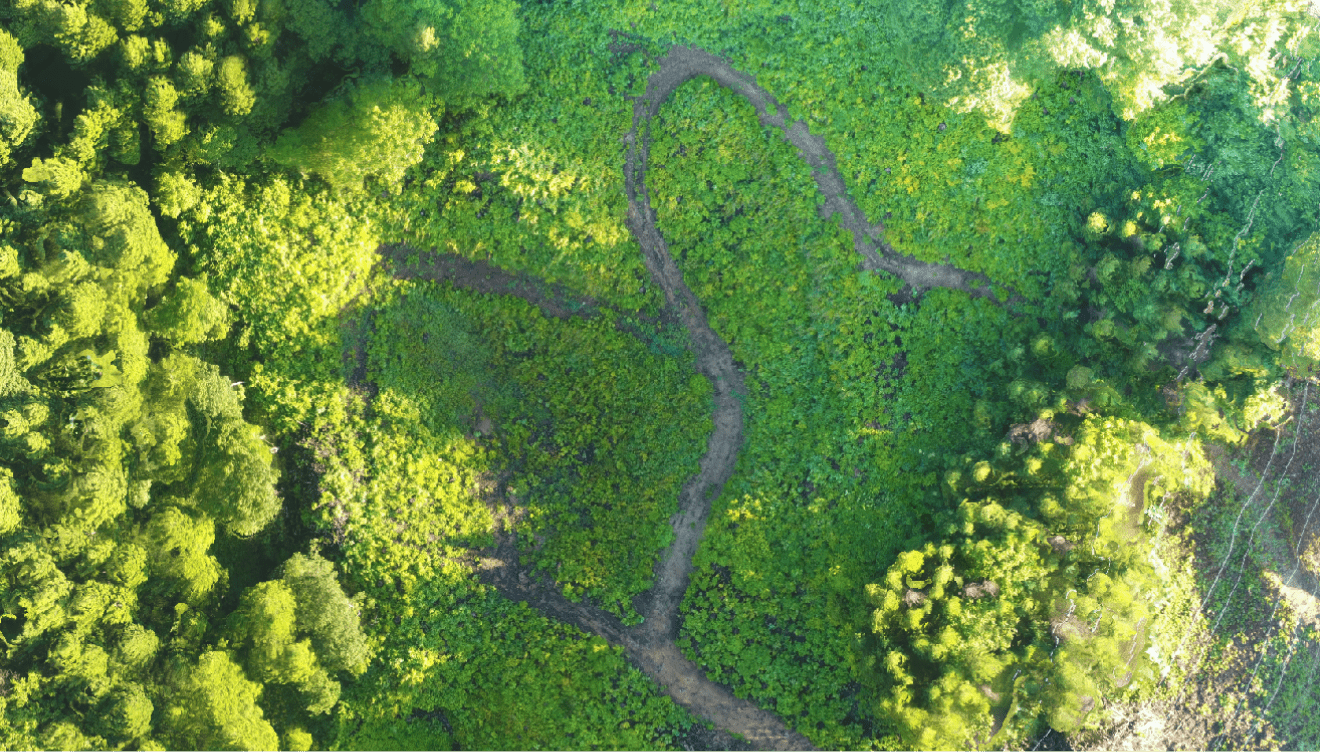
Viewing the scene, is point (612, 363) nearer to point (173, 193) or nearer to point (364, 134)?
point (364, 134)

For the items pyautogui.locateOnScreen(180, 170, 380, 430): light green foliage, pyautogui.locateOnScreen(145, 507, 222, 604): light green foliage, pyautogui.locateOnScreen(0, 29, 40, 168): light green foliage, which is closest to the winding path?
pyautogui.locateOnScreen(180, 170, 380, 430): light green foliage

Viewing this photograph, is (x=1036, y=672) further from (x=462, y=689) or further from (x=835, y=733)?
(x=462, y=689)

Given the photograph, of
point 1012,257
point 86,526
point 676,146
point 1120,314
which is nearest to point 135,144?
point 86,526

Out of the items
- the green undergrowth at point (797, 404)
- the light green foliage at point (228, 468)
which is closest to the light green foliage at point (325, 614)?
the light green foliage at point (228, 468)

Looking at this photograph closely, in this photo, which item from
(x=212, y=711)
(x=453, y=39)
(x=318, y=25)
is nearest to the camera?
(x=212, y=711)

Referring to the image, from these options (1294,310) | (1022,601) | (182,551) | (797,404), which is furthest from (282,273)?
(1294,310)

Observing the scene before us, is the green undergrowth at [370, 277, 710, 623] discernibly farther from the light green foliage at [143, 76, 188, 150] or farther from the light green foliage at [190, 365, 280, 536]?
the light green foliage at [143, 76, 188, 150]
